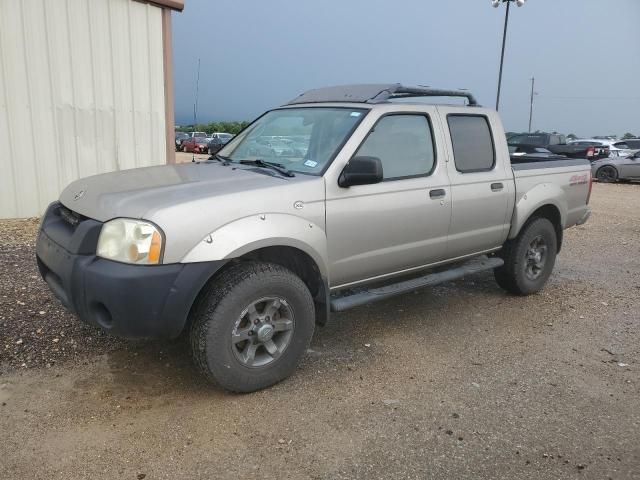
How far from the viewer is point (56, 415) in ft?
10.0

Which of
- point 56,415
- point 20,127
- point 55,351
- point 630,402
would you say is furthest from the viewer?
point 20,127

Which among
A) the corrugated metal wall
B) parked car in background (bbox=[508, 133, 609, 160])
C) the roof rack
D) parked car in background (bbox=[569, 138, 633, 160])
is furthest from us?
parked car in background (bbox=[569, 138, 633, 160])

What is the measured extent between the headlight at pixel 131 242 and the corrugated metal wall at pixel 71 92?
224 inches

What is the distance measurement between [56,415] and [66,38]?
642cm

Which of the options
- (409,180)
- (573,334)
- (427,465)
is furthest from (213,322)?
(573,334)

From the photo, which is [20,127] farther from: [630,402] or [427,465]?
[630,402]

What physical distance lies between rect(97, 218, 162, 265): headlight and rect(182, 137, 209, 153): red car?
110 feet

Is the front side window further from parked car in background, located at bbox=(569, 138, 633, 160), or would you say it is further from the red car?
the red car

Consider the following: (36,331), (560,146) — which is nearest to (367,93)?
(36,331)

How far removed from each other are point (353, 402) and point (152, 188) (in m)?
1.80

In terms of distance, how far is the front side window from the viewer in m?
3.93

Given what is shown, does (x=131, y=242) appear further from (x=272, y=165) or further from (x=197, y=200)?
(x=272, y=165)

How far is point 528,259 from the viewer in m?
5.45

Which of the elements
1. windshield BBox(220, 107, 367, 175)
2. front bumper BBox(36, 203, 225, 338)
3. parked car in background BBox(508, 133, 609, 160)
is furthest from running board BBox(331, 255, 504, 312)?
parked car in background BBox(508, 133, 609, 160)
